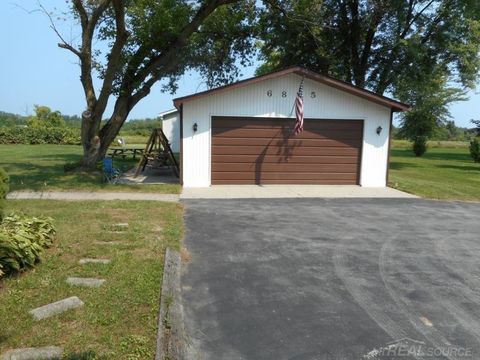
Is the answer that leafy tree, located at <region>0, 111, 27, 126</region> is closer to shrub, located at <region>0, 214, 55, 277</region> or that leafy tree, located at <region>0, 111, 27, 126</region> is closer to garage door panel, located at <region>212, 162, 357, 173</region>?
garage door panel, located at <region>212, 162, 357, 173</region>

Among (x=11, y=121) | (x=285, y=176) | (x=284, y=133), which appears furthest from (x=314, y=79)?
(x=11, y=121)

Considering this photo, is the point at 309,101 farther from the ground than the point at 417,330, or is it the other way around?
the point at 309,101

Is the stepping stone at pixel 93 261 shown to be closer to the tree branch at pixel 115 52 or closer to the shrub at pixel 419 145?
the tree branch at pixel 115 52

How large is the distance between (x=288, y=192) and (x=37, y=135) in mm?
35474

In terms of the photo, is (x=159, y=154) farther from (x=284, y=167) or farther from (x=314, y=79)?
(x=314, y=79)

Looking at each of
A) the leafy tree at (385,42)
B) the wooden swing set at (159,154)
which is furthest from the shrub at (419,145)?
the wooden swing set at (159,154)

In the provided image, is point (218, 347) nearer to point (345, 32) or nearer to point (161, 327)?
point (161, 327)

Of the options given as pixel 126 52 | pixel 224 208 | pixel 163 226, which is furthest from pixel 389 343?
pixel 126 52

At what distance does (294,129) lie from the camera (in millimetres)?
13883

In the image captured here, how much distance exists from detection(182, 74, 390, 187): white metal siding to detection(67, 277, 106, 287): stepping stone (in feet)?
30.0

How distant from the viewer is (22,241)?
17.0ft

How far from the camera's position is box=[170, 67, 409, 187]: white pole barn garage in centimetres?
1384

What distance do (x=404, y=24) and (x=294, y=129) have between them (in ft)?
37.1

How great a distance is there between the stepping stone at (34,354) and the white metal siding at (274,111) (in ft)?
35.0
